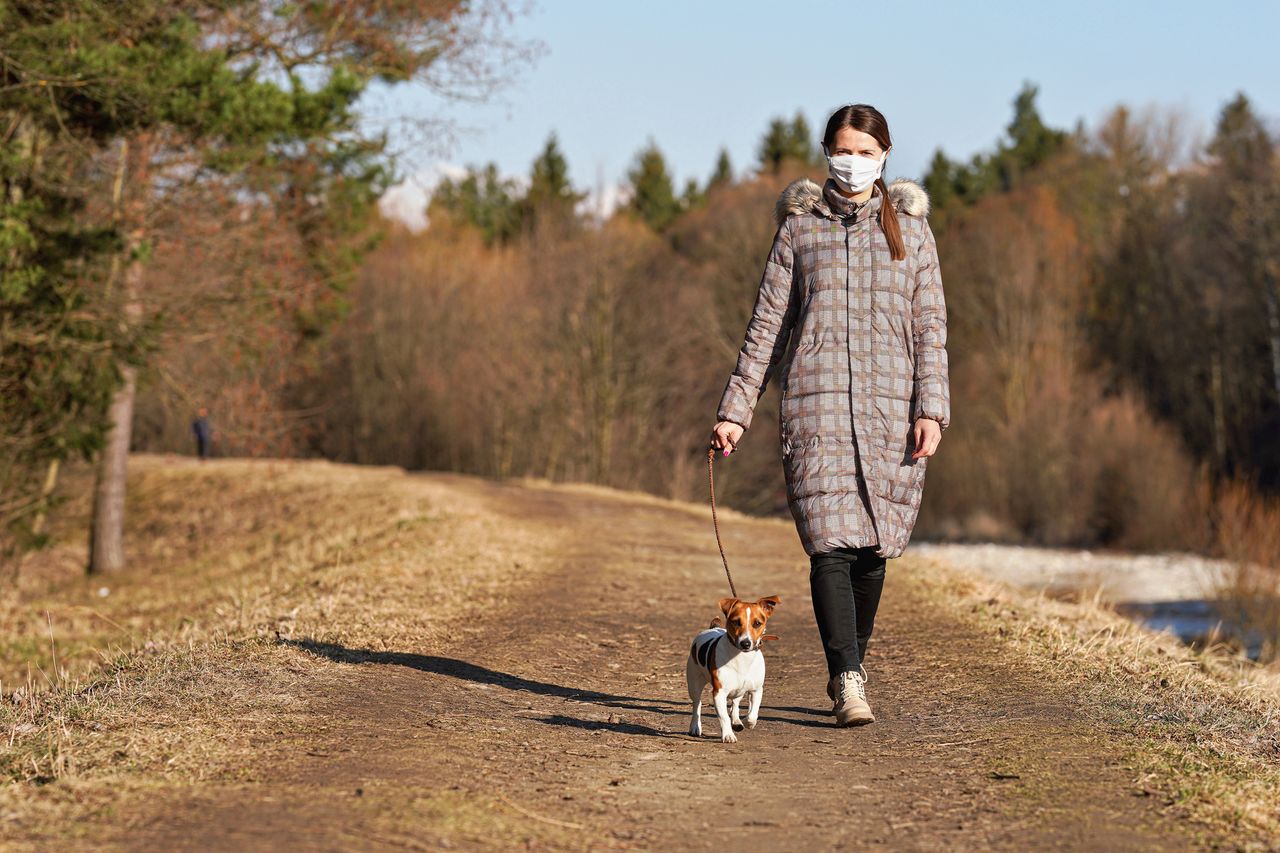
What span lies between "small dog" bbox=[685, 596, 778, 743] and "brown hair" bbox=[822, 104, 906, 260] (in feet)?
5.32

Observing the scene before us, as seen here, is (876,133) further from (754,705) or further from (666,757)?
(666,757)

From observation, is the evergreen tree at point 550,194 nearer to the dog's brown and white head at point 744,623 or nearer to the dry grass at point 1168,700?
the dry grass at point 1168,700

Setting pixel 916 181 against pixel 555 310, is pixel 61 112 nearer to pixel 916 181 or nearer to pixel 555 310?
pixel 916 181

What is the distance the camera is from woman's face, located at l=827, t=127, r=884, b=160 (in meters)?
6.18

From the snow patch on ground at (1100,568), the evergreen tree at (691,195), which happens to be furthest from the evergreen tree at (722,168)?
the snow patch on ground at (1100,568)

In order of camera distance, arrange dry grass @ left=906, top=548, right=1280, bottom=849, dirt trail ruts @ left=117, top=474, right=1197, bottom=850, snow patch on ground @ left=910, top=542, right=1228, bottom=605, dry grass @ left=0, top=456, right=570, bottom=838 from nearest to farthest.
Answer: dirt trail ruts @ left=117, top=474, right=1197, bottom=850 → dry grass @ left=906, top=548, right=1280, bottom=849 → dry grass @ left=0, top=456, right=570, bottom=838 → snow patch on ground @ left=910, top=542, right=1228, bottom=605

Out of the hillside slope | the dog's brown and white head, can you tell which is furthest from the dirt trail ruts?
the dog's brown and white head

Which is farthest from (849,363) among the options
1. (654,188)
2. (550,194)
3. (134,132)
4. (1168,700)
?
(654,188)

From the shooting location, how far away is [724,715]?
5.86 metres

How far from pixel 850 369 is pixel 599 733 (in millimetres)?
1892

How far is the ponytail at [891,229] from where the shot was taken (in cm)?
612

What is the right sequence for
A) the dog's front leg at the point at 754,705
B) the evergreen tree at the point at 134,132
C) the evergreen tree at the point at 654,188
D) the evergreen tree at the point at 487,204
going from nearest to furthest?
1. the dog's front leg at the point at 754,705
2. the evergreen tree at the point at 134,132
3. the evergreen tree at the point at 487,204
4. the evergreen tree at the point at 654,188

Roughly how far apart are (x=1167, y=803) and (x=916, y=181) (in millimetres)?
2972

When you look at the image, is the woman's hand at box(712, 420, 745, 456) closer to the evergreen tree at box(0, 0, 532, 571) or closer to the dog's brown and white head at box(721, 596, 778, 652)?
the dog's brown and white head at box(721, 596, 778, 652)
